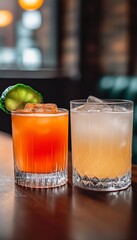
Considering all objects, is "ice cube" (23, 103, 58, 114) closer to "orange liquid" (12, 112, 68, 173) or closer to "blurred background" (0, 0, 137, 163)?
"orange liquid" (12, 112, 68, 173)

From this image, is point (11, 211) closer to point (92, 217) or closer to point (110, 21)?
point (92, 217)

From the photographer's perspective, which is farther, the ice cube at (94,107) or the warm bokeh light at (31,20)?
the warm bokeh light at (31,20)

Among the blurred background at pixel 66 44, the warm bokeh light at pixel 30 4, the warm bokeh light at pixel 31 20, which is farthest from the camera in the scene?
the warm bokeh light at pixel 31 20

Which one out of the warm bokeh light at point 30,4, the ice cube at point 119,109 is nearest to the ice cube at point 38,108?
the ice cube at point 119,109

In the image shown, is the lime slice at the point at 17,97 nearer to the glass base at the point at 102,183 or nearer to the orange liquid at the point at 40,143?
the orange liquid at the point at 40,143

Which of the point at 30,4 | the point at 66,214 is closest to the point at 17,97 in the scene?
Result: the point at 66,214

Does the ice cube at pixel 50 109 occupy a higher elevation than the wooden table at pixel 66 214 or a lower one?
higher

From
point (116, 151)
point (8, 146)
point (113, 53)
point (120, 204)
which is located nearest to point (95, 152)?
point (116, 151)
